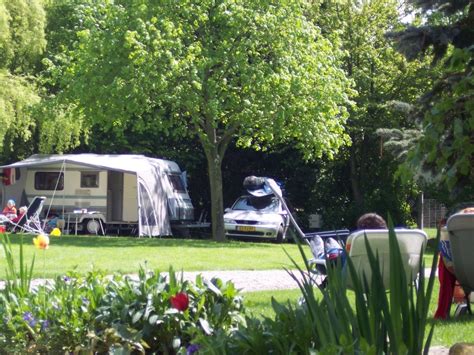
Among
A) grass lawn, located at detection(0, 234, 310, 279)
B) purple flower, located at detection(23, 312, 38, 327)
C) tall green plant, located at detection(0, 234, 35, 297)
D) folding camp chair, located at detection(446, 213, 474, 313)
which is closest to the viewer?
purple flower, located at detection(23, 312, 38, 327)

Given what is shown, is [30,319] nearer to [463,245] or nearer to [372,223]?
[463,245]

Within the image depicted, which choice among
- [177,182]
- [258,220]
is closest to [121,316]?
[258,220]

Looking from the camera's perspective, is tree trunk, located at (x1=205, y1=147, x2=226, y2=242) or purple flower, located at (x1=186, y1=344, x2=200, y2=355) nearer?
purple flower, located at (x1=186, y1=344, x2=200, y2=355)

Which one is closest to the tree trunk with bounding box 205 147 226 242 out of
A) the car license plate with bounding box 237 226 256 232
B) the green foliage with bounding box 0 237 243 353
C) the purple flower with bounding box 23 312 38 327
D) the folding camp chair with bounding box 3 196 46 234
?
the car license plate with bounding box 237 226 256 232

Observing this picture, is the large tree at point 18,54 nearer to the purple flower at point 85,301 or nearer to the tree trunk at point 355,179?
the tree trunk at point 355,179

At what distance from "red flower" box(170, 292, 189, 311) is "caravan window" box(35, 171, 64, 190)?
23.9 m

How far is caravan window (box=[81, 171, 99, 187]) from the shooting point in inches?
1115

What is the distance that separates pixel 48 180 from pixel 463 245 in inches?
870

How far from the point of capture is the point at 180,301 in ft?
16.6

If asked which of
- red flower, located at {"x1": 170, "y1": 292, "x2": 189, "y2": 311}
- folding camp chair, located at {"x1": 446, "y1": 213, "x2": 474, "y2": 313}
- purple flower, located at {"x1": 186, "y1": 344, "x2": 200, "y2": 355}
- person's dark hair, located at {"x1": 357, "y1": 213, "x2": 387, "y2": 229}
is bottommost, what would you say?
purple flower, located at {"x1": 186, "y1": 344, "x2": 200, "y2": 355}

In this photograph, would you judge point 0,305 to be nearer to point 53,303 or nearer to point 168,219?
point 53,303

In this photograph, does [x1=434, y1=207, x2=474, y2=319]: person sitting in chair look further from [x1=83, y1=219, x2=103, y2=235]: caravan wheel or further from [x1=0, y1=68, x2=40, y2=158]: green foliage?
[x1=83, y1=219, x2=103, y2=235]: caravan wheel

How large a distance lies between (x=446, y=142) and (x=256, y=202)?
22369 mm

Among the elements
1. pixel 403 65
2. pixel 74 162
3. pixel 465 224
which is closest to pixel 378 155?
pixel 403 65
